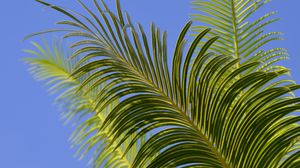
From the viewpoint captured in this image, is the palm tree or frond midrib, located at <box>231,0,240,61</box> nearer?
the palm tree

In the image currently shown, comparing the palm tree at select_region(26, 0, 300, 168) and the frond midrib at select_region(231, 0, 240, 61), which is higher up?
the frond midrib at select_region(231, 0, 240, 61)

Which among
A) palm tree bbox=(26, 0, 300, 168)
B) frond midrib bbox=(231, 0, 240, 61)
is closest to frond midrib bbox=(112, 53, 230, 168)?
palm tree bbox=(26, 0, 300, 168)

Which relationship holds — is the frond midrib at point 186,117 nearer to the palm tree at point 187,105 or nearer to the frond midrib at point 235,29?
the palm tree at point 187,105

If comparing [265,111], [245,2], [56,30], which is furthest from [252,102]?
[245,2]

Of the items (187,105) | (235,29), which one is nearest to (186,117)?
(187,105)

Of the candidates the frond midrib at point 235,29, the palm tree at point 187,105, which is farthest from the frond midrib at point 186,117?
the frond midrib at point 235,29

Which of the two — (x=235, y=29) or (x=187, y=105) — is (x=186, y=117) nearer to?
(x=187, y=105)

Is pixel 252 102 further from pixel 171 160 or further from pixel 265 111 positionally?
pixel 171 160

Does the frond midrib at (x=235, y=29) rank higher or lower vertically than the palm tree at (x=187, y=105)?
higher

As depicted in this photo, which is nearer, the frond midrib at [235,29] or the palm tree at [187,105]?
the palm tree at [187,105]

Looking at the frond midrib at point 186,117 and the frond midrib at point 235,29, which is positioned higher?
the frond midrib at point 235,29

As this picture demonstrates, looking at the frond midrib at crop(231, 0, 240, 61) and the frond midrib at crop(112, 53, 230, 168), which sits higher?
the frond midrib at crop(231, 0, 240, 61)

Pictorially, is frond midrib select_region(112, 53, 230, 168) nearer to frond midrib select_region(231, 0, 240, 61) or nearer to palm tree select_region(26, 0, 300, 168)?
palm tree select_region(26, 0, 300, 168)

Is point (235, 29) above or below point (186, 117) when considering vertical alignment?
above
